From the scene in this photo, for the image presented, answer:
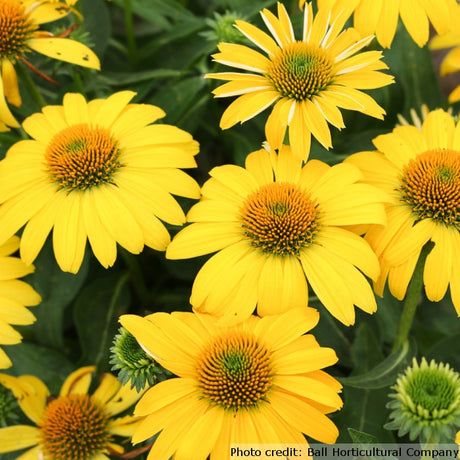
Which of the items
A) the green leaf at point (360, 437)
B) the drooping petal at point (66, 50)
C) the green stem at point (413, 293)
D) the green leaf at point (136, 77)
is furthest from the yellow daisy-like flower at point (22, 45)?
the green leaf at point (360, 437)

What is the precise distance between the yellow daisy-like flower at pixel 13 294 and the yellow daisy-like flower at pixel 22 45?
293 millimetres

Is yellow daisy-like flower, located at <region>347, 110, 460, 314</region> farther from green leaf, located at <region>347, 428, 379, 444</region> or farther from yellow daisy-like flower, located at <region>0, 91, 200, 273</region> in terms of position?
yellow daisy-like flower, located at <region>0, 91, 200, 273</region>

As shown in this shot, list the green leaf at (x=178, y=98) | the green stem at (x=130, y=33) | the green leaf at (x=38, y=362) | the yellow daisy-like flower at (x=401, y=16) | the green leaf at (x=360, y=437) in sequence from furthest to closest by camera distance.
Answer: the green stem at (x=130, y=33)
the green leaf at (x=178, y=98)
the green leaf at (x=38, y=362)
the yellow daisy-like flower at (x=401, y=16)
the green leaf at (x=360, y=437)

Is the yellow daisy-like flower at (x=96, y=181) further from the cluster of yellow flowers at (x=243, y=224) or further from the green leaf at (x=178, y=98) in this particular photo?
the green leaf at (x=178, y=98)

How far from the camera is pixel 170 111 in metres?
1.64

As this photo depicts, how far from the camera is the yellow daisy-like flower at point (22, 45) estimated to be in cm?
138

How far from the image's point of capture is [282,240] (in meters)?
1.13

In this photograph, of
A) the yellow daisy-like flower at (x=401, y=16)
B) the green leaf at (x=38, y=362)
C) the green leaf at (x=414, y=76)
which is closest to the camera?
the yellow daisy-like flower at (x=401, y=16)

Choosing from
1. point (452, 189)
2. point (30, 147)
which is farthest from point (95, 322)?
point (452, 189)

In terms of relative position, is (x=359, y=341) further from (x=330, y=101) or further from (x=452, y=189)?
(x=330, y=101)

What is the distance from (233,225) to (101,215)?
0.25 metres

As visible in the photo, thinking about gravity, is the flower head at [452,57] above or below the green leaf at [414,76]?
below

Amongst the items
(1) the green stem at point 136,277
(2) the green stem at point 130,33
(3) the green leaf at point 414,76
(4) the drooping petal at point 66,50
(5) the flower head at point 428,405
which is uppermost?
(3) the green leaf at point 414,76

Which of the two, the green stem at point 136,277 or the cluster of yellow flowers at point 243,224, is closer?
the cluster of yellow flowers at point 243,224
